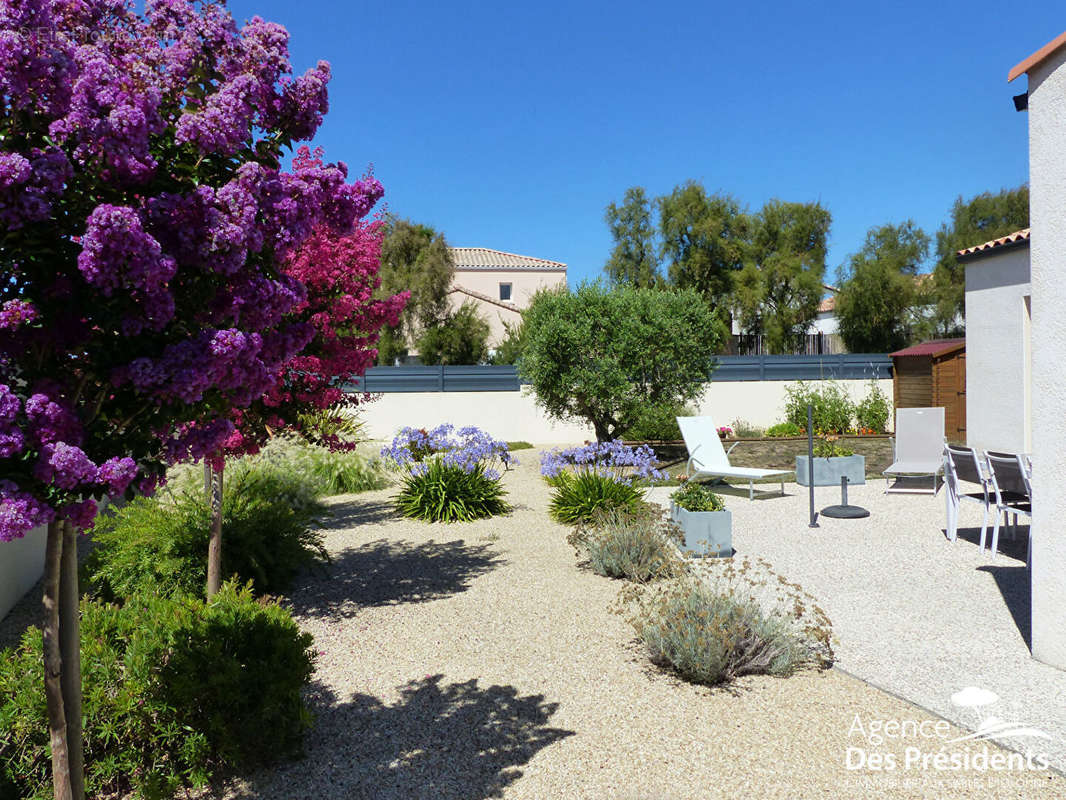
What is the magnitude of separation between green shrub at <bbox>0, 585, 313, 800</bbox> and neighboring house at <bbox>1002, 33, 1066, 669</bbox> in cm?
383

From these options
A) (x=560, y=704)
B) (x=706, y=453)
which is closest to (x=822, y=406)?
(x=706, y=453)

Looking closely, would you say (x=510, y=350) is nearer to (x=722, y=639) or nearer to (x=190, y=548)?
(x=190, y=548)

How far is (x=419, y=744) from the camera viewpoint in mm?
3184

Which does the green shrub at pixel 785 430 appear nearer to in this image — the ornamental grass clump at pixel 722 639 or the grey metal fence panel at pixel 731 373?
the grey metal fence panel at pixel 731 373

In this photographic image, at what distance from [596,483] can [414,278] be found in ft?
52.7

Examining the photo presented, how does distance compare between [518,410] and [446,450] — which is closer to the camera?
[446,450]

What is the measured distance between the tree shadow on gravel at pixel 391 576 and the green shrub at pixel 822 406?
38.1 feet

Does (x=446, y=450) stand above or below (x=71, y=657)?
above

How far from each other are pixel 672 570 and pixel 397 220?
64.8 feet

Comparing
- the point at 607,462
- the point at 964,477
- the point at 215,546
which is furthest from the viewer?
the point at 607,462

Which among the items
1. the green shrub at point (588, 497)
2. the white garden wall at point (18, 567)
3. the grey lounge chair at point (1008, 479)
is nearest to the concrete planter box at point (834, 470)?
the green shrub at point (588, 497)

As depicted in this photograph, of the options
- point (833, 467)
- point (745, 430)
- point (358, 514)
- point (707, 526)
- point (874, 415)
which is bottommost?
point (358, 514)

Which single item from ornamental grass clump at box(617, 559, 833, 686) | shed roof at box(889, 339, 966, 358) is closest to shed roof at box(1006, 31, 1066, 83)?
ornamental grass clump at box(617, 559, 833, 686)

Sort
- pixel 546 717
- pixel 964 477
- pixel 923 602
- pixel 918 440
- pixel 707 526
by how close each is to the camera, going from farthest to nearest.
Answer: pixel 918 440
pixel 964 477
pixel 707 526
pixel 923 602
pixel 546 717
